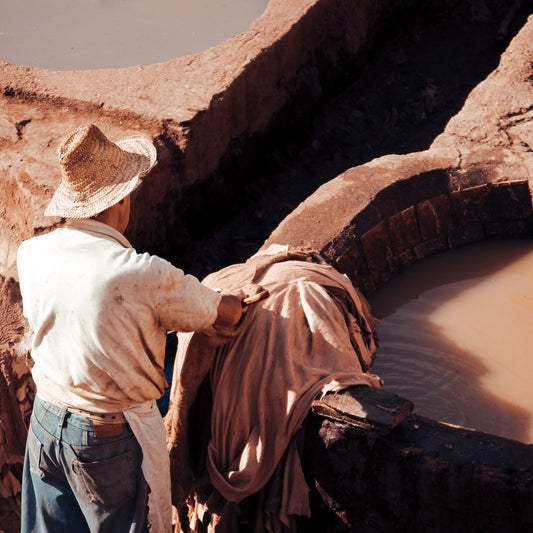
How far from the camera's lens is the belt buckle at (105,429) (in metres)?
2.65

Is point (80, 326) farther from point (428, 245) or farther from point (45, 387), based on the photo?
point (428, 245)

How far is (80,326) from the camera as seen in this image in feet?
8.35

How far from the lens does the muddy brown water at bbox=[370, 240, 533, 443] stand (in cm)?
401

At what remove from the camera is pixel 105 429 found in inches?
105

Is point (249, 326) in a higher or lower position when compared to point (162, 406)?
higher

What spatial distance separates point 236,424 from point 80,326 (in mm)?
904

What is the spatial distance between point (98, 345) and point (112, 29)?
5.87 metres

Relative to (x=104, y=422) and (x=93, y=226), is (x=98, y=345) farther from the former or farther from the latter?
(x=93, y=226)

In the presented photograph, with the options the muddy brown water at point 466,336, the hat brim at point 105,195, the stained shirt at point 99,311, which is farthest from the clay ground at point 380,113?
the stained shirt at point 99,311

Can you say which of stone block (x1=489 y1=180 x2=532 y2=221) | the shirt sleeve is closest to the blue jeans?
the shirt sleeve

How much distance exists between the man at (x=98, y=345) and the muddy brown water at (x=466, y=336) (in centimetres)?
173

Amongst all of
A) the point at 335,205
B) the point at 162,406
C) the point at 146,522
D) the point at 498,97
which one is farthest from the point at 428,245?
the point at 146,522

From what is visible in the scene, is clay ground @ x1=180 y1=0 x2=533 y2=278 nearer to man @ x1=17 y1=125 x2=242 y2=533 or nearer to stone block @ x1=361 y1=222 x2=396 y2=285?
stone block @ x1=361 y1=222 x2=396 y2=285

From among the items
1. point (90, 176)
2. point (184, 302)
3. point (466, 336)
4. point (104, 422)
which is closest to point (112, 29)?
point (466, 336)
